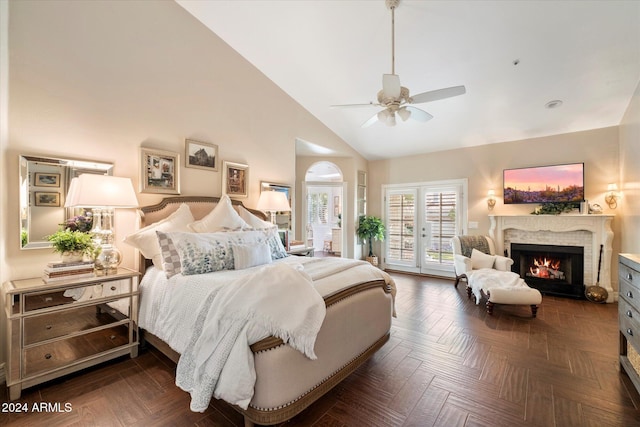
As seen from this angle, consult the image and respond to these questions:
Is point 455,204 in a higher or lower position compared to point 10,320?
higher

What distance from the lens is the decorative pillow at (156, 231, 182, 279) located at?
2.34 meters

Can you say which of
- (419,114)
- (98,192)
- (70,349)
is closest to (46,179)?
(98,192)

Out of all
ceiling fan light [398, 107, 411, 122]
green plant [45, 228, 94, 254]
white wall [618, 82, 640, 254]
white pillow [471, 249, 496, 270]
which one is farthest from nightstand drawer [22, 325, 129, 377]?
white wall [618, 82, 640, 254]

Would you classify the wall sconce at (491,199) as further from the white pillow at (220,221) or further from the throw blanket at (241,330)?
the throw blanket at (241,330)

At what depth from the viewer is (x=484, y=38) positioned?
3059mm

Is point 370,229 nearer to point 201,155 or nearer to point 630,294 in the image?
point 201,155

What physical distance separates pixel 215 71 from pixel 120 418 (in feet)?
12.2

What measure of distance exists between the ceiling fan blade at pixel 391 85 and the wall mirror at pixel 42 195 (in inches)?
115

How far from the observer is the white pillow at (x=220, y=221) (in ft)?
9.96

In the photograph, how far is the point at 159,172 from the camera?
3131 mm

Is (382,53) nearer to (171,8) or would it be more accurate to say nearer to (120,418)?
(171,8)

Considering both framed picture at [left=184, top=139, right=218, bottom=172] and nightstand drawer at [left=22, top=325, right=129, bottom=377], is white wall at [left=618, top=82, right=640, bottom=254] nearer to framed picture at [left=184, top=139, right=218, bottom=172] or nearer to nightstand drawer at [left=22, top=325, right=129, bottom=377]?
framed picture at [left=184, top=139, right=218, bottom=172]

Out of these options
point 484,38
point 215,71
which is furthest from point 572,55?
point 215,71

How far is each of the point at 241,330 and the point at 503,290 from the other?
135 inches
